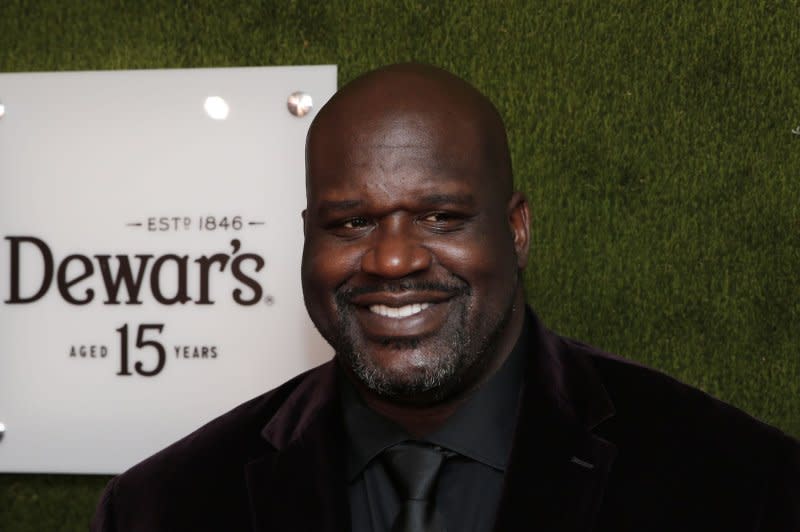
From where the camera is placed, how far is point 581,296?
134 cm

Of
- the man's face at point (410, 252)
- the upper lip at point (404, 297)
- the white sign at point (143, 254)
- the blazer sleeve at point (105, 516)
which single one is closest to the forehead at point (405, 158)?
the man's face at point (410, 252)

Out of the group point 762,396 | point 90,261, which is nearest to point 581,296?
point 762,396

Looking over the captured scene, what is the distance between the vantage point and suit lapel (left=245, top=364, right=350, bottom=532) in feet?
3.43

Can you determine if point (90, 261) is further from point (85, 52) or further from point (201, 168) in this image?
point (85, 52)

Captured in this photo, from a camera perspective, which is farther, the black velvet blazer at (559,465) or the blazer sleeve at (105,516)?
the blazer sleeve at (105,516)

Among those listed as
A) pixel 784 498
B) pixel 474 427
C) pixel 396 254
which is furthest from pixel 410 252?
pixel 784 498

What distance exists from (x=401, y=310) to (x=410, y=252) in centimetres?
7

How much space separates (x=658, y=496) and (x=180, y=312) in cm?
72

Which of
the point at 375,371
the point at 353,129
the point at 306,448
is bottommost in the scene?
the point at 306,448

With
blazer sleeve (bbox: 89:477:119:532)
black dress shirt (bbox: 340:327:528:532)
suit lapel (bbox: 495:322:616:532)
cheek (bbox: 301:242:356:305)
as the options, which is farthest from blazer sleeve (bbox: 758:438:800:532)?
blazer sleeve (bbox: 89:477:119:532)

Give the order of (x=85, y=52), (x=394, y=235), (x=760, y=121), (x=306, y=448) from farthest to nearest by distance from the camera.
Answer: (x=85, y=52), (x=760, y=121), (x=306, y=448), (x=394, y=235)

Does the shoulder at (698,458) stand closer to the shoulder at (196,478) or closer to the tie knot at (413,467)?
the tie knot at (413,467)

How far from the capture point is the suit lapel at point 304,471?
1047 millimetres

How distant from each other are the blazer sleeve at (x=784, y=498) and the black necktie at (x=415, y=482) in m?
0.34
